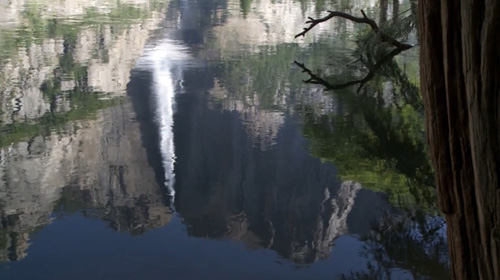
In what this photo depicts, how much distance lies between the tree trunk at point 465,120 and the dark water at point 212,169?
2.96m

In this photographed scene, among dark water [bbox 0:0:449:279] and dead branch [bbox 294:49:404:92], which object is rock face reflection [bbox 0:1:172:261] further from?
dead branch [bbox 294:49:404:92]

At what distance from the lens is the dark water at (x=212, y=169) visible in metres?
4.14

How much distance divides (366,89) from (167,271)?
5.54 m

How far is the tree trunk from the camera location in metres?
0.84

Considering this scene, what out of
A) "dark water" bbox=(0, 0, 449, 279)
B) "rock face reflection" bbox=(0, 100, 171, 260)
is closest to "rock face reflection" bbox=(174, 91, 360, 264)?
"dark water" bbox=(0, 0, 449, 279)

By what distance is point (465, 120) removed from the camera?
933 mm

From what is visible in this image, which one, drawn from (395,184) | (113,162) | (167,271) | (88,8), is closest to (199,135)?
(113,162)

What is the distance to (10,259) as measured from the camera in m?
4.07

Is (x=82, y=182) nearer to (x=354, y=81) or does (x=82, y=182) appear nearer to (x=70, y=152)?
(x=70, y=152)

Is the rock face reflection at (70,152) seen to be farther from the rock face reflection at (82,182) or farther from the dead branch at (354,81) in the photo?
the dead branch at (354,81)

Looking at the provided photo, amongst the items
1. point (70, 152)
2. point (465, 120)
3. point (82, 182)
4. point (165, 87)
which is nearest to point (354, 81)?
point (165, 87)

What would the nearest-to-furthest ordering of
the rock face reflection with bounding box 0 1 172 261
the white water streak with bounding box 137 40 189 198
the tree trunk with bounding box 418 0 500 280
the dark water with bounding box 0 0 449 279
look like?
1. the tree trunk with bounding box 418 0 500 280
2. the dark water with bounding box 0 0 449 279
3. the rock face reflection with bounding box 0 1 172 261
4. the white water streak with bounding box 137 40 189 198

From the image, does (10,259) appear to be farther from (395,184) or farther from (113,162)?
(395,184)

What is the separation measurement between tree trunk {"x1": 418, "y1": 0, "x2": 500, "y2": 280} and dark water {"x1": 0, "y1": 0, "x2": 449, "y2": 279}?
2964 millimetres
